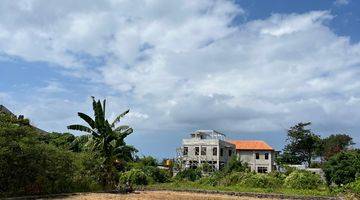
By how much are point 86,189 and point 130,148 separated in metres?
4.96

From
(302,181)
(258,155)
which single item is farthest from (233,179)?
(258,155)

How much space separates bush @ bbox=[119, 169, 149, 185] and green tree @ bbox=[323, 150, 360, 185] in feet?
50.3

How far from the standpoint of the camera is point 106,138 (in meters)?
33.4

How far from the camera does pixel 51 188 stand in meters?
27.8

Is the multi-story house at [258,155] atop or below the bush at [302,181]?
atop

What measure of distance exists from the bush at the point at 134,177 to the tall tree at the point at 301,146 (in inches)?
1454

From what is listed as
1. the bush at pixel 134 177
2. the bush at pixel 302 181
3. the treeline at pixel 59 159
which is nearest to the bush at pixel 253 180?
the bush at pixel 302 181

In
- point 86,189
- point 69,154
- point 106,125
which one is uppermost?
point 106,125

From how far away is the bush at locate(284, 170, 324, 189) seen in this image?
128 feet

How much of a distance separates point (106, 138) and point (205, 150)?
109ft

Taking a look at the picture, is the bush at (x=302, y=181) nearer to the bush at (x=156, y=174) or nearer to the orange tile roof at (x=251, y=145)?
the bush at (x=156, y=174)

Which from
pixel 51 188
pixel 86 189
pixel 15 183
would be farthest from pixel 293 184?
pixel 15 183

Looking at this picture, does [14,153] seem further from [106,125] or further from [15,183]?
[106,125]

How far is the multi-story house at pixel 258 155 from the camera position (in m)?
68.6
